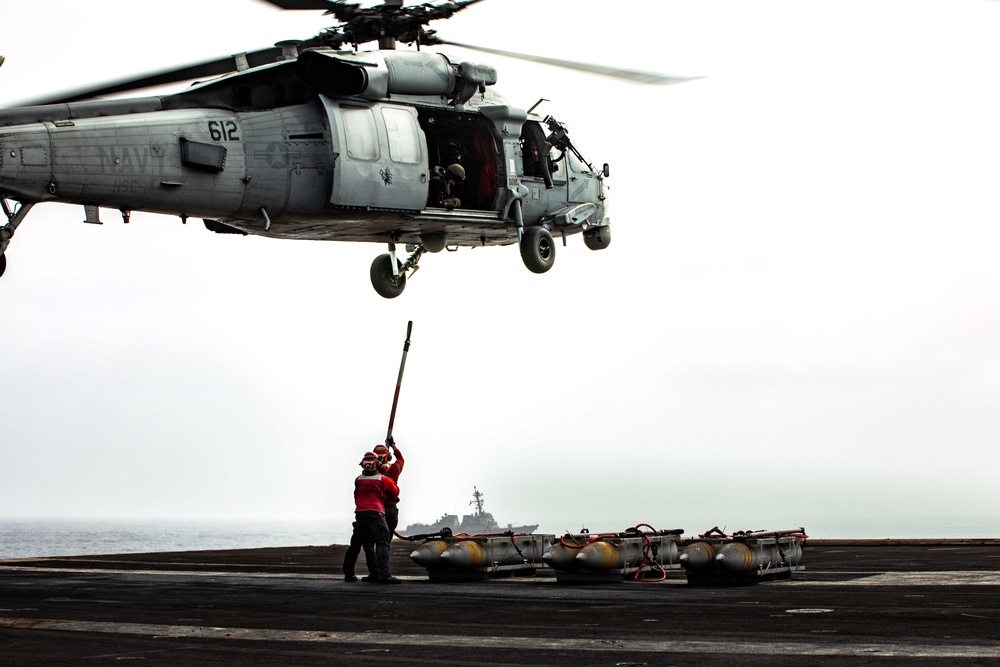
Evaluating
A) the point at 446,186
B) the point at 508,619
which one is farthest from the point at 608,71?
the point at 508,619

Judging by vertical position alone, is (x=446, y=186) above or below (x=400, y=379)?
above

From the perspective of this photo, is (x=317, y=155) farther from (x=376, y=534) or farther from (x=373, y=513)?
(x=376, y=534)

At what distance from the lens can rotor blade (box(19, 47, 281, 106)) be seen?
19645 mm

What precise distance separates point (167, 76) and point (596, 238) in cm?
1040

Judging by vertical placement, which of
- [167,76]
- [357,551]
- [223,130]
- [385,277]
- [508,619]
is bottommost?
[508,619]

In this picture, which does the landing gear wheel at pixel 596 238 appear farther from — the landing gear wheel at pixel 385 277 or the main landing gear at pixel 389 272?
the landing gear wheel at pixel 385 277

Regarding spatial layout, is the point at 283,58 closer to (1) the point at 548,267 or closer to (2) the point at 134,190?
(2) the point at 134,190

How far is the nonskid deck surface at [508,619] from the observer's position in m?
9.20

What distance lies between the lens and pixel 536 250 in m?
24.6

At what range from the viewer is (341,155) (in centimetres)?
2089

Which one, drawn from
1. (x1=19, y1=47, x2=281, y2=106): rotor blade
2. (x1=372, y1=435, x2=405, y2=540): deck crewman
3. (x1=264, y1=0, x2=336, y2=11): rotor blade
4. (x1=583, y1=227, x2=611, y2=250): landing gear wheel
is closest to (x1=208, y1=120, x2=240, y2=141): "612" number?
(x1=19, y1=47, x2=281, y2=106): rotor blade

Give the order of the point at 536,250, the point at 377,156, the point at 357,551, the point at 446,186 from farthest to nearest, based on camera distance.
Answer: the point at 536,250, the point at 446,186, the point at 377,156, the point at 357,551

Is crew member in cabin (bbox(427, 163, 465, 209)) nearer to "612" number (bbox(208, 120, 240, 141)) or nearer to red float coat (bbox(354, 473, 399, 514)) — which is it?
"612" number (bbox(208, 120, 240, 141))

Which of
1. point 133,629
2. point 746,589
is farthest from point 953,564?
point 133,629
